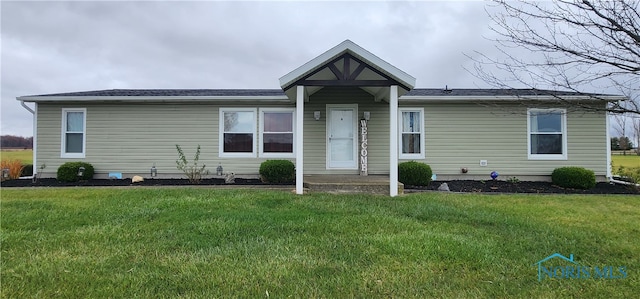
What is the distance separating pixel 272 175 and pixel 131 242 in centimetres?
500

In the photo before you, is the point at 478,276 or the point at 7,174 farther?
the point at 7,174

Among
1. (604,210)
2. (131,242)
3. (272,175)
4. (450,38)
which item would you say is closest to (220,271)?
(131,242)

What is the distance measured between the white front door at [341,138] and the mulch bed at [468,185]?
79.6 inches

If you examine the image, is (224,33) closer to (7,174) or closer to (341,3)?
(341,3)

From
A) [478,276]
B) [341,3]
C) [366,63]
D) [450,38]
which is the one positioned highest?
[341,3]

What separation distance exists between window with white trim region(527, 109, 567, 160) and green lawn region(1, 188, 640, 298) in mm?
3340

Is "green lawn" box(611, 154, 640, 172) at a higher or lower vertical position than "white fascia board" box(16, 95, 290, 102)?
lower

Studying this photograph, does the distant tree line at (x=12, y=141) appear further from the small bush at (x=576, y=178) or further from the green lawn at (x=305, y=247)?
the small bush at (x=576, y=178)

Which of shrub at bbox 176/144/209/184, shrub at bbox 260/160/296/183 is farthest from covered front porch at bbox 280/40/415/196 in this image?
shrub at bbox 176/144/209/184

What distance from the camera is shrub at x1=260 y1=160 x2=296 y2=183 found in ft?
28.0

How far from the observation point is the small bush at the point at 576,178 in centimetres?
811

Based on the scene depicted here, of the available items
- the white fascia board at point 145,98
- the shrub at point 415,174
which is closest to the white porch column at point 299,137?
the white fascia board at point 145,98

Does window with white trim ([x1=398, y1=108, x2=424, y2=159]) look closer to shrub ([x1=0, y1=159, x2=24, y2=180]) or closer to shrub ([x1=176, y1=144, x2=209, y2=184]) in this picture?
shrub ([x1=176, y1=144, x2=209, y2=184])

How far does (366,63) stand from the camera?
263 inches
